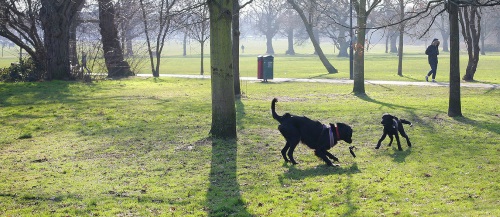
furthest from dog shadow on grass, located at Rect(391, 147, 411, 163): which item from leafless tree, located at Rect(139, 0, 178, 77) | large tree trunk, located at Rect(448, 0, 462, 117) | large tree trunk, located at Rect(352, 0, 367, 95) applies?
leafless tree, located at Rect(139, 0, 178, 77)

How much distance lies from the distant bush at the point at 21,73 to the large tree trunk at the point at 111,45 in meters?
5.09

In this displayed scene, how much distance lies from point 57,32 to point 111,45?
750 cm

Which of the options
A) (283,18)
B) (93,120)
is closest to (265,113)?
(93,120)

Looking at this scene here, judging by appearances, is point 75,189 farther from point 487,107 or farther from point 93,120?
point 487,107

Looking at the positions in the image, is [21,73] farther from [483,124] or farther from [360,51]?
[483,124]

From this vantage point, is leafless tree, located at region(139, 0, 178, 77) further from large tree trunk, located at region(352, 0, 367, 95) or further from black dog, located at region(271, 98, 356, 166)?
black dog, located at region(271, 98, 356, 166)

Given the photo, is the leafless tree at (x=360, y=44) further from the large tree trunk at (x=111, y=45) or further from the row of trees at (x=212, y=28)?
the large tree trunk at (x=111, y=45)

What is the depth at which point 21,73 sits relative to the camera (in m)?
25.4

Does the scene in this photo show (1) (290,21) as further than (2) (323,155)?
Yes

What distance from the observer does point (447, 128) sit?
12523mm

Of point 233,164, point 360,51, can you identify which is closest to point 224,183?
point 233,164

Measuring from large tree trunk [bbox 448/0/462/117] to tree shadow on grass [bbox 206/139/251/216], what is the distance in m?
5.54

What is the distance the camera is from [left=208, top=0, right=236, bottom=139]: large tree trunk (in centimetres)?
1105

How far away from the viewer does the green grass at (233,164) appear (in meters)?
7.10
